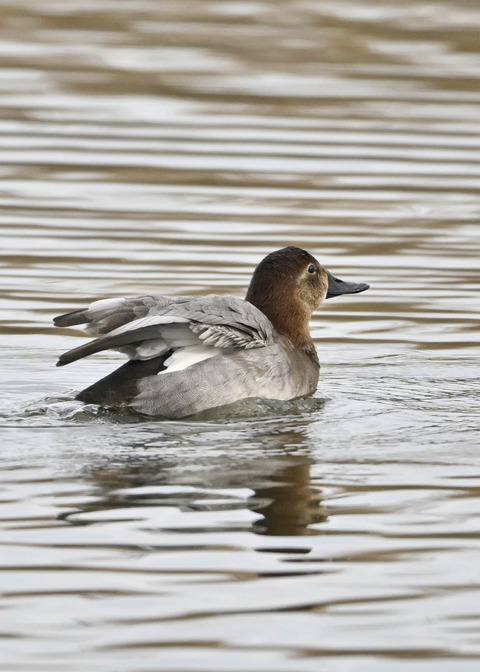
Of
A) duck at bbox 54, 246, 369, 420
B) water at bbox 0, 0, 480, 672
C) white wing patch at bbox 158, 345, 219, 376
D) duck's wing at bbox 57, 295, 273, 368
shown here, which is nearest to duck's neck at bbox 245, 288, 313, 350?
water at bbox 0, 0, 480, 672

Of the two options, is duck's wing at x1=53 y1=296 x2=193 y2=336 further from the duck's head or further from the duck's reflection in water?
the duck's head

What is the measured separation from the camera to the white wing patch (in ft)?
26.6

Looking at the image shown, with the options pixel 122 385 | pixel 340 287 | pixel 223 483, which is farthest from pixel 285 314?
pixel 223 483

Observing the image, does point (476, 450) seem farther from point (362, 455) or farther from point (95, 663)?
point (95, 663)

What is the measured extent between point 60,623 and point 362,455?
8.01 ft

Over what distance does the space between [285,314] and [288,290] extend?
0.48 feet

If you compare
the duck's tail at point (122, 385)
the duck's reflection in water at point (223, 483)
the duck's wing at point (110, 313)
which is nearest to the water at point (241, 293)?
the duck's reflection in water at point (223, 483)

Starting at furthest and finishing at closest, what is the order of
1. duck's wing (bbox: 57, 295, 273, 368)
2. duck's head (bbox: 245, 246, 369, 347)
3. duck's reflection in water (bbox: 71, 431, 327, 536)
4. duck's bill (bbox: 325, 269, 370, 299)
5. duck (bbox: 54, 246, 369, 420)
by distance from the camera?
duck's bill (bbox: 325, 269, 370, 299) < duck's head (bbox: 245, 246, 369, 347) < duck (bbox: 54, 246, 369, 420) < duck's wing (bbox: 57, 295, 273, 368) < duck's reflection in water (bbox: 71, 431, 327, 536)

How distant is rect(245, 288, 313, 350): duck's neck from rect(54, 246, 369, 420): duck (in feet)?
1.92

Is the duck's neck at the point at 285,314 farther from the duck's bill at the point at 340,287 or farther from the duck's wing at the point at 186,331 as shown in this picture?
the duck's wing at the point at 186,331

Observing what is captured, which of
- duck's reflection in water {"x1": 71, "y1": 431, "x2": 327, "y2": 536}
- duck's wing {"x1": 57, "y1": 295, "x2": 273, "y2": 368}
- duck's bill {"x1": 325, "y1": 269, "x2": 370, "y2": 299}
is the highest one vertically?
duck's wing {"x1": 57, "y1": 295, "x2": 273, "y2": 368}

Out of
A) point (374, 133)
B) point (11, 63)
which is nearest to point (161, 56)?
point (11, 63)

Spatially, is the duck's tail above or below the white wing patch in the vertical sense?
below

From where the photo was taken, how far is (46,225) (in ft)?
41.4
